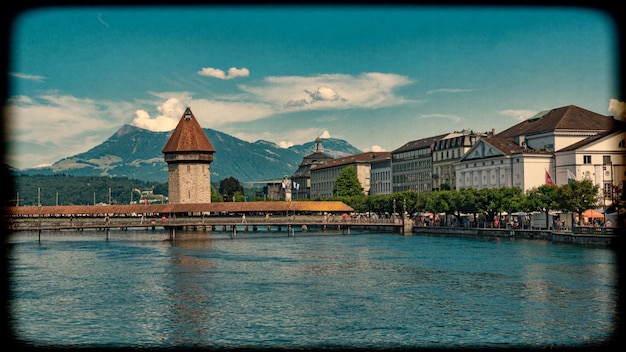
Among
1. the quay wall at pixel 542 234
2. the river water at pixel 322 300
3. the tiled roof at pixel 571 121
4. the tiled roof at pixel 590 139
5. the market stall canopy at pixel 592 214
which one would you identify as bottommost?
the river water at pixel 322 300

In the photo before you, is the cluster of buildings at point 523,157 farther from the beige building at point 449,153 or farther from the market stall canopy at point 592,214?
the market stall canopy at point 592,214

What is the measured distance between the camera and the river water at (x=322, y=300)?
707 inches

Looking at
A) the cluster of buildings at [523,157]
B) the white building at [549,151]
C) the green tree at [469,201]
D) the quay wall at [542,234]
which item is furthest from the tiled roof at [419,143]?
the green tree at [469,201]

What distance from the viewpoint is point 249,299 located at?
79.6 feet

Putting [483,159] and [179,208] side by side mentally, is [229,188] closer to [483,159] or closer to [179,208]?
[179,208]

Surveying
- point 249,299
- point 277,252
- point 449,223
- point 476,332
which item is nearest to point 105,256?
point 277,252

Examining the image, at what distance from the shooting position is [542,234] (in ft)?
169

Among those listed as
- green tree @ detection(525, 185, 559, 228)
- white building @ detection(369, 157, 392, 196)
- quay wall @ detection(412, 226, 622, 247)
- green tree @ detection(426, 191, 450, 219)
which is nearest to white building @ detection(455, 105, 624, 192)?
green tree @ detection(426, 191, 450, 219)

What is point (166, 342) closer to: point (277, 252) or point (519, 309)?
point (519, 309)

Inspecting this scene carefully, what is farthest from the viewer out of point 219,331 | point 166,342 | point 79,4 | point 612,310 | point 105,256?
point 105,256

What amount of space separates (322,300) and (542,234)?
31424mm

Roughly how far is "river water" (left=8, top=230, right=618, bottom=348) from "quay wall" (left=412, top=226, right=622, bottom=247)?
223cm

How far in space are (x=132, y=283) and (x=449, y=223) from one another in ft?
154

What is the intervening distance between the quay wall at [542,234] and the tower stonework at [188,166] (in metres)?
26.6
